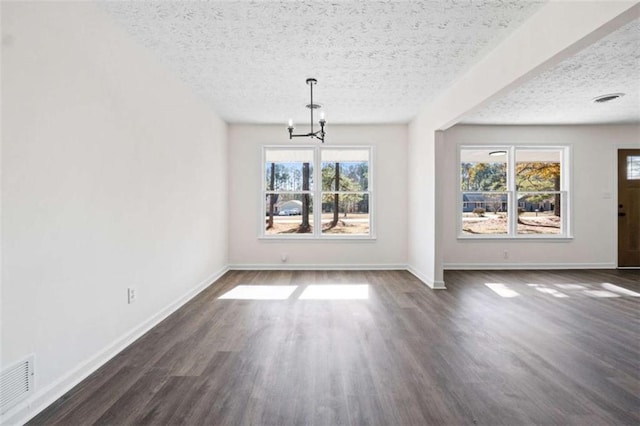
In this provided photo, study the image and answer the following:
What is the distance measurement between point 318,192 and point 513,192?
353 centimetres

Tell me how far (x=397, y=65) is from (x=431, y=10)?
3.13 feet

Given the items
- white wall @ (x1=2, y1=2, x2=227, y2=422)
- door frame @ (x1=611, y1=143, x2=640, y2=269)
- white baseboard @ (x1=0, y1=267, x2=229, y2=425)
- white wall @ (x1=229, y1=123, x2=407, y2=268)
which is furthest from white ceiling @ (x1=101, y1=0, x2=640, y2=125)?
white baseboard @ (x1=0, y1=267, x2=229, y2=425)

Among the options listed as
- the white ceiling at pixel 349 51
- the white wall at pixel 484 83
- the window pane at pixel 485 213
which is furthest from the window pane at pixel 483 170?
the white ceiling at pixel 349 51

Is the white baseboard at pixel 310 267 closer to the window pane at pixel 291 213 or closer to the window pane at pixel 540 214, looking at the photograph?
the window pane at pixel 291 213

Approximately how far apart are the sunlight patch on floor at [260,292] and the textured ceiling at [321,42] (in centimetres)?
255

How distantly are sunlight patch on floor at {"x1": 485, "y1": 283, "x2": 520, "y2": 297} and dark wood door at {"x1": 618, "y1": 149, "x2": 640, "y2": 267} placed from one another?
3.10 meters

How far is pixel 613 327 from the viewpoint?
3166 millimetres

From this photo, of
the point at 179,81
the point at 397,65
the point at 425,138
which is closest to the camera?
the point at 397,65

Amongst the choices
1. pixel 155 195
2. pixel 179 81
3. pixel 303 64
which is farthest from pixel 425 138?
pixel 155 195

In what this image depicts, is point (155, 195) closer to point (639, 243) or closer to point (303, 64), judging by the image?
point (303, 64)

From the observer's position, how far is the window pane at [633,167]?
6074 millimetres

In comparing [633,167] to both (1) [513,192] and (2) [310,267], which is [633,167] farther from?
(2) [310,267]

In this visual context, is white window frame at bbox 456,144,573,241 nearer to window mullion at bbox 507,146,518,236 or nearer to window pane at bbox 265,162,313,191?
window mullion at bbox 507,146,518,236

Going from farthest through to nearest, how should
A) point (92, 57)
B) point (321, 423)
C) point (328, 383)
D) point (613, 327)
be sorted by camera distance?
point (613, 327) < point (92, 57) < point (328, 383) < point (321, 423)
